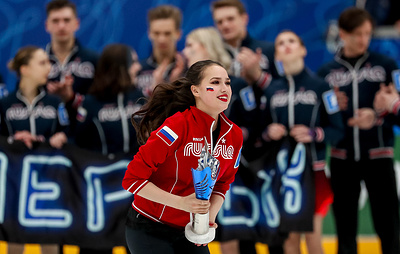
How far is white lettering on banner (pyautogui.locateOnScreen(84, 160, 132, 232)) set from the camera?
216 inches

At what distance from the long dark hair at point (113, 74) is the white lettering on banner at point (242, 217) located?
4.69ft

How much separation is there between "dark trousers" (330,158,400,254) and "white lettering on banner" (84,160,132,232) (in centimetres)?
198

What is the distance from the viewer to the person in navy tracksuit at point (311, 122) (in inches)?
210

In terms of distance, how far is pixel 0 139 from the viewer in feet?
18.6

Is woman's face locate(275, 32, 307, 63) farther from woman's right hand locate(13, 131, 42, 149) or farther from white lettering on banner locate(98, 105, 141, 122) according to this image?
woman's right hand locate(13, 131, 42, 149)

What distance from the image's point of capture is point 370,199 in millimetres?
5555

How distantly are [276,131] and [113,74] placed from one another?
1625 millimetres

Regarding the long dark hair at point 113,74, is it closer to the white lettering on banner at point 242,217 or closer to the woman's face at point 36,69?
the woman's face at point 36,69

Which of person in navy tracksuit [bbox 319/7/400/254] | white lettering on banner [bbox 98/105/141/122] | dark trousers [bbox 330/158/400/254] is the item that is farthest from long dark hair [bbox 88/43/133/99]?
dark trousers [bbox 330/158/400/254]

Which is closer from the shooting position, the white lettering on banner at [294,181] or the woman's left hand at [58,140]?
the white lettering on banner at [294,181]

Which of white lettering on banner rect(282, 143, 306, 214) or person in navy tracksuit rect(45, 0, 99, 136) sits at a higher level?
person in navy tracksuit rect(45, 0, 99, 136)

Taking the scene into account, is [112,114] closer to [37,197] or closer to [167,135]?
[37,197]

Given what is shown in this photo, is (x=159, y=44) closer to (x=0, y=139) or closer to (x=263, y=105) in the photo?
(x=263, y=105)

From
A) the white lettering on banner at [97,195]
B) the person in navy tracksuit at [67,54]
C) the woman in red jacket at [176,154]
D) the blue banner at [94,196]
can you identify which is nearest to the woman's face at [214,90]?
the woman in red jacket at [176,154]
